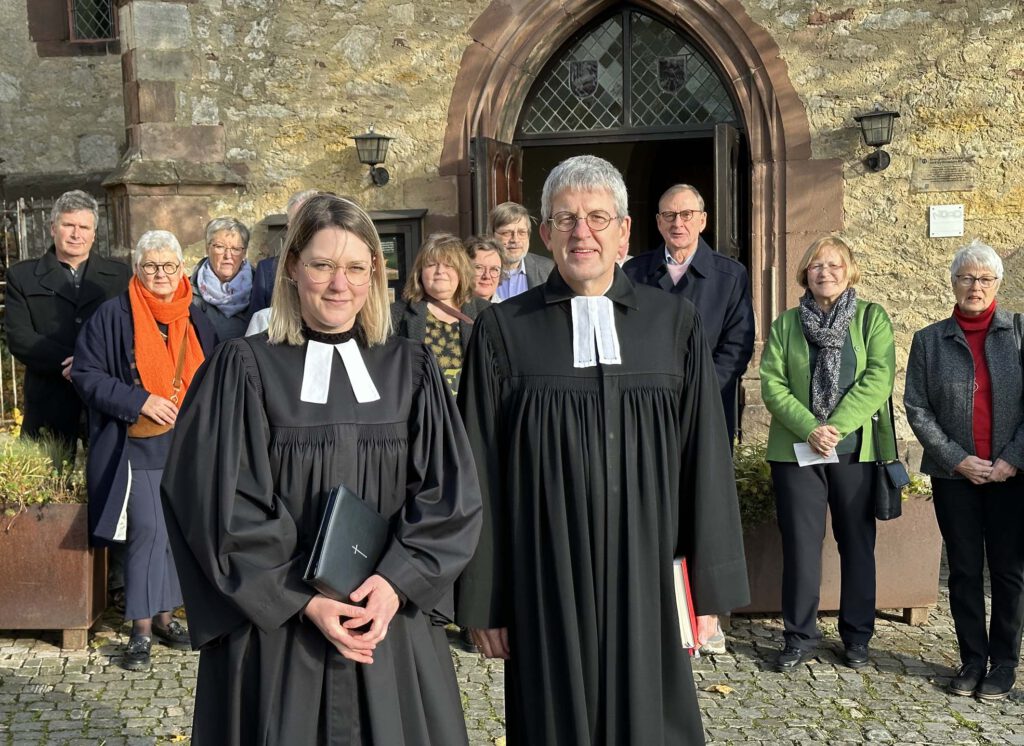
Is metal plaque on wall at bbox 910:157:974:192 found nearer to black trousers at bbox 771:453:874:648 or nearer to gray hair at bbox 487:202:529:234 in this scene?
gray hair at bbox 487:202:529:234

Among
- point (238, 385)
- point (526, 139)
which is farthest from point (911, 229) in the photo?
point (238, 385)

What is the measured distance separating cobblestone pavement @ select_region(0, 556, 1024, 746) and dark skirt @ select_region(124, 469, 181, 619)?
9.6 inches

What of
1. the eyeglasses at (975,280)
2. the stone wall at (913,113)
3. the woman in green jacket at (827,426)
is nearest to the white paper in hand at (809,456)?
the woman in green jacket at (827,426)

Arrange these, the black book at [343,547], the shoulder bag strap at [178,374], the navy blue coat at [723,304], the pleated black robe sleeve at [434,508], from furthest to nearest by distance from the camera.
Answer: the navy blue coat at [723,304] < the shoulder bag strap at [178,374] < the pleated black robe sleeve at [434,508] < the black book at [343,547]

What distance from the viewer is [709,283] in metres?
5.71

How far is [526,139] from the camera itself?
32.8 ft

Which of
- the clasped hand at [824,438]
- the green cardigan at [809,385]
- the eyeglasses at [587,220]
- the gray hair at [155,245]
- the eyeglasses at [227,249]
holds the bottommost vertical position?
the clasped hand at [824,438]

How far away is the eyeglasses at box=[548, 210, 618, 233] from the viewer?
9.64 feet

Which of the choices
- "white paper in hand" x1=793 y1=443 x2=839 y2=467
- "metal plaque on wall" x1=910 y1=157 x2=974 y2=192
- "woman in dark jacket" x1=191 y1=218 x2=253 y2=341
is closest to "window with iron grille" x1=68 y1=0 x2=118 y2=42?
"woman in dark jacket" x1=191 y1=218 x2=253 y2=341

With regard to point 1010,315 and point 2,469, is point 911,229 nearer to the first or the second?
point 1010,315

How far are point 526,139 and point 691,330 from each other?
7.14 metres

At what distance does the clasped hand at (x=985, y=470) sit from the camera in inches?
187

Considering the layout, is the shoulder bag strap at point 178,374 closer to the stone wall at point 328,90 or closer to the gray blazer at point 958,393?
the gray blazer at point 958,393

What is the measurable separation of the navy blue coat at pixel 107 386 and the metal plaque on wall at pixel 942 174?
5908mm
